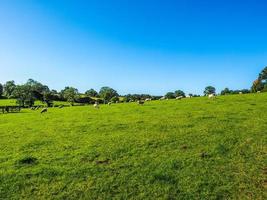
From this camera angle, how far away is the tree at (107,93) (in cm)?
15352

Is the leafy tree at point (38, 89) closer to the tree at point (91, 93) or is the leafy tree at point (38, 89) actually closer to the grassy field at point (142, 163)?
the tree at point (91, 93)

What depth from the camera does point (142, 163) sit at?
13211mm

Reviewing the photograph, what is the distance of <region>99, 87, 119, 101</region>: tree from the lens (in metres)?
154

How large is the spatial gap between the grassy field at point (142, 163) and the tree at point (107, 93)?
12974 cm

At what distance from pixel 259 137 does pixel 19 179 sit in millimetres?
13631

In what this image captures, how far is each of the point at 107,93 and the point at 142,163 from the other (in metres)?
144

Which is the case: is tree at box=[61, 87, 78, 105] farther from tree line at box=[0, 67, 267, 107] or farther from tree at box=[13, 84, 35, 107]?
tree at box=[13, 84, 35, 107]

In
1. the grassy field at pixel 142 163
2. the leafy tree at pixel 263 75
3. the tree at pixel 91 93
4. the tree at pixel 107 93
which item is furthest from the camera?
the tree at pixel 91 93

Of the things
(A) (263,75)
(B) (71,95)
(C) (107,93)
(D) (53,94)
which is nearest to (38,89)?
(D) (53,94)

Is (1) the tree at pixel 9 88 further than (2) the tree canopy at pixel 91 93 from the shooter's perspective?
No

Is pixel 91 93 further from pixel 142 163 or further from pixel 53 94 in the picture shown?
pixel 142 163

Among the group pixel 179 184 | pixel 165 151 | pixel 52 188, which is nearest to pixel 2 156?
pixel 52 188

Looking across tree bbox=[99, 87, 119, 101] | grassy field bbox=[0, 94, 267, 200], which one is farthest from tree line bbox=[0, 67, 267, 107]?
grassy field bbox=[0, 94, 267, 200]

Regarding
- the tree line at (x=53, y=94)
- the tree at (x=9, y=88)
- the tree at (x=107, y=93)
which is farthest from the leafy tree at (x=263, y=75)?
the tree at (x=9, y=88)
